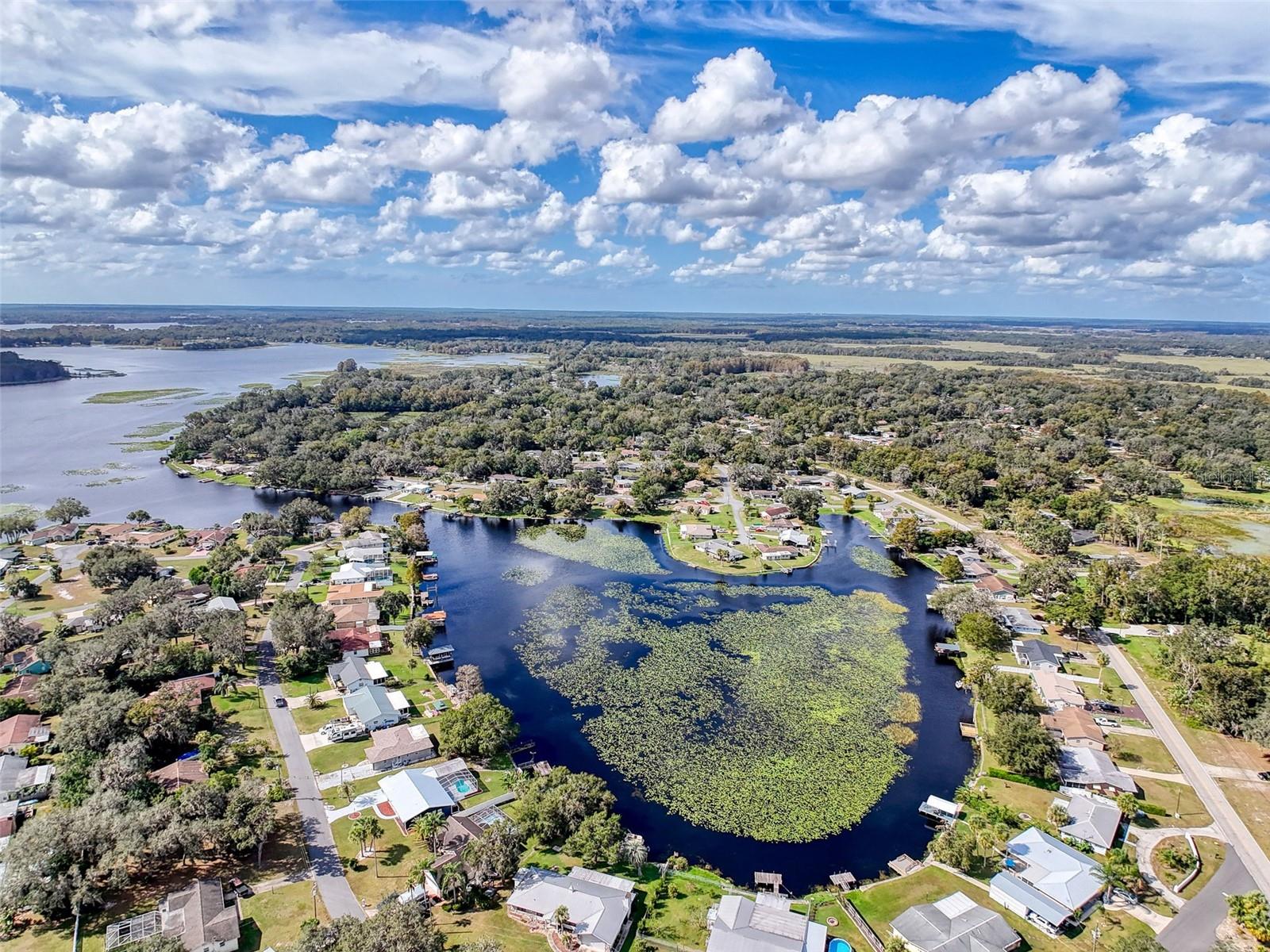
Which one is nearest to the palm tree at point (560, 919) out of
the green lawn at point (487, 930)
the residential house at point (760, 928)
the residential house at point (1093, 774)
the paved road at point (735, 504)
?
the green lawn at point (487, 930)

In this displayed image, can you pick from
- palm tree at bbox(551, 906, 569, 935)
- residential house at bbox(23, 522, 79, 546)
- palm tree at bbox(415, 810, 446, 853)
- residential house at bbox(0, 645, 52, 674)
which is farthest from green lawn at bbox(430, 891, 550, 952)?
residential house at bbox(23, 522, 79, 546)

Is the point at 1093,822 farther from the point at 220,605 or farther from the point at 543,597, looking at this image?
the point at 220,605

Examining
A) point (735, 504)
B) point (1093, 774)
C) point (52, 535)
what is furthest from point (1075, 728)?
point (52, 535)

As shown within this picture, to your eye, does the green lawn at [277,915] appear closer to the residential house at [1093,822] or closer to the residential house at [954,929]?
the residential house at [954,929]

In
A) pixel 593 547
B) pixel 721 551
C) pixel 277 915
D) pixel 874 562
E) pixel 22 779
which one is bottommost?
pixel 277 915

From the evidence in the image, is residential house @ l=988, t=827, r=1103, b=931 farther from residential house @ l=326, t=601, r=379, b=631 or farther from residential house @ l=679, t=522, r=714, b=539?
residential house @ l=679, t=522, r=714, b=539

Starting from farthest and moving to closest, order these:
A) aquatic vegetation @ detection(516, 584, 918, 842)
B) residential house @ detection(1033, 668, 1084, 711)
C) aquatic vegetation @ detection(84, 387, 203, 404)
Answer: aquatic vegetation @ detection(84, 387, 203, 404), residential house @ detection(1033, 668, 1084, 711), aquatic vegetation @ detection(516, 584, 918, 842)

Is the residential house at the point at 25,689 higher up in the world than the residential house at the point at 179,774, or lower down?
higher up
